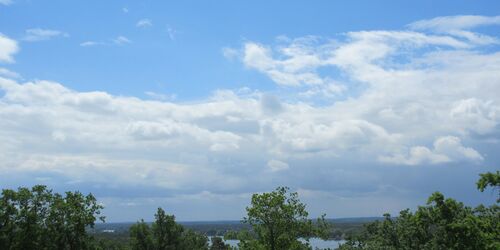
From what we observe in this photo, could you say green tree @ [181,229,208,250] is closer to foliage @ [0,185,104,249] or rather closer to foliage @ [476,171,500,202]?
foliage @ [0,185,104,249]

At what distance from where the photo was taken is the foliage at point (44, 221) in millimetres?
39812

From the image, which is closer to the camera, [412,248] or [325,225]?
[325,225]

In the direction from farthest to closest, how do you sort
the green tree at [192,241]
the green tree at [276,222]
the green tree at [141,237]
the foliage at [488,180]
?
the green tree at [192,241]
the green tree at [141,237]
the green tree at [276,222]
the foliage at [488,180]

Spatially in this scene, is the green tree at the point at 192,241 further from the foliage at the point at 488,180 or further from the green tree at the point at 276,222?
the foliage at the point at 488,180

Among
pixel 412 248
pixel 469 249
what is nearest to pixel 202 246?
pixel 412 248

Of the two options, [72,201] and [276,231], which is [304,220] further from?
[72,201]

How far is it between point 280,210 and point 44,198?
20.1 metres

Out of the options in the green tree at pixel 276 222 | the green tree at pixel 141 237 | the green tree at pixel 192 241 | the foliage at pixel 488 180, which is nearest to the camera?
the foliage at pixel 488 180

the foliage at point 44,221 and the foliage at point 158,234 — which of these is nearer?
the foliage at point 44,221

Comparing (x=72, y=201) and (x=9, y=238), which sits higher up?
(x=72, y=201)

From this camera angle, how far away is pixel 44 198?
41562 millimetres

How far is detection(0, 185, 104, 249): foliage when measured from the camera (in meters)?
39.8

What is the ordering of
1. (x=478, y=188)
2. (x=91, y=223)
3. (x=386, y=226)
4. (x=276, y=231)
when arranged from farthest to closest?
(x=386, y=226) < (x=91, y=223) < (x=276, y=231) < (x=478, y=188)

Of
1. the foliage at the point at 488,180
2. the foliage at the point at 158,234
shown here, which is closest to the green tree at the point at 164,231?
the foliage at the point at 158,234
